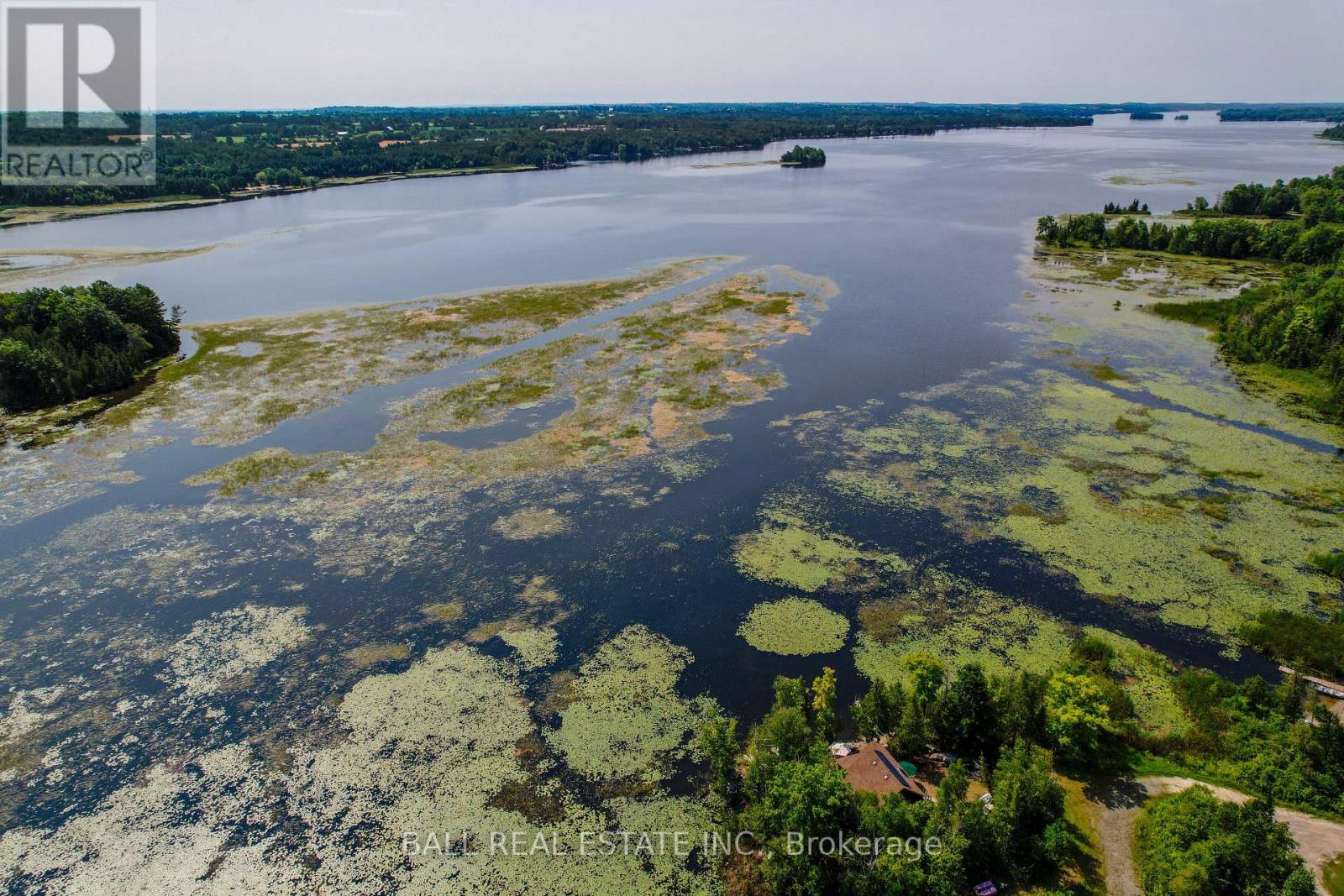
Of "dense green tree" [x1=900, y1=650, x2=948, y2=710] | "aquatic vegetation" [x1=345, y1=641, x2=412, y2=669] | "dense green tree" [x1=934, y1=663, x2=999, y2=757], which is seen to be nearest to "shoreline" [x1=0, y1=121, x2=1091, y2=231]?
"aquatic vegetation" [x1=345, y1=641, x2=412, y2=669]

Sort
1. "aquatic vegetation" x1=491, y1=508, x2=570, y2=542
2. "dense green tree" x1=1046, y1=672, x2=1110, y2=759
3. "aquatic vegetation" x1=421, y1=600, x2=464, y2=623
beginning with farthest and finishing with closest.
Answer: "aquatic vegetation" x1=491, y1=508, x2=570, y2=542 < "aquatic vegetation" x1=421, y1=600, x2=464, y2=623 < "dense green tree" x1=1046, y1=672, x2=1110, y2=759

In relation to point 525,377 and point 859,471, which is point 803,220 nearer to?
point 525,377

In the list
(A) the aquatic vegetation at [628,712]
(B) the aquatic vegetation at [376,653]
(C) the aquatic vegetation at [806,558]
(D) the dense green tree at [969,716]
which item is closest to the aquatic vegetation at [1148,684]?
(D) the dense green tree at [969,716]

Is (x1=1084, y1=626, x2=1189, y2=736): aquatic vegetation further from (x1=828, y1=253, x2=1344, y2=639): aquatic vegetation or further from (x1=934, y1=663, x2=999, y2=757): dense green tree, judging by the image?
(x1=934, y1=663, x2=999, y2=757): dense green tree

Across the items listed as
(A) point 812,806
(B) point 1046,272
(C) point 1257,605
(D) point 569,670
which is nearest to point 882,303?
(B) point 1046,272

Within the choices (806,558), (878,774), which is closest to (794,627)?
(806,558)
